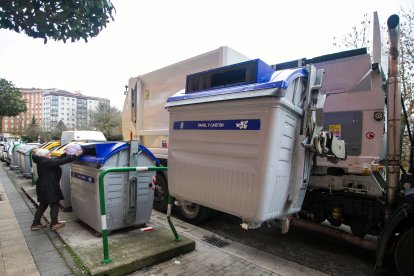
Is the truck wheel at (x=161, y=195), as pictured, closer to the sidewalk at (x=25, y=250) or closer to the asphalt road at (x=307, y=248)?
the asphalt road at (x=307, y=248)

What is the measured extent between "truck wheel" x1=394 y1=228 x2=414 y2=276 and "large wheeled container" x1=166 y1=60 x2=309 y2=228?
1066 millimetres

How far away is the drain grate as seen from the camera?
13.1 ft

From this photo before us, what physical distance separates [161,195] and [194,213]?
102cm

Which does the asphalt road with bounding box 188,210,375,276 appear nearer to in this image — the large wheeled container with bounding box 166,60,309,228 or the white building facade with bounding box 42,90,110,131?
the large wheeled container with bounding box 166,60,309,228

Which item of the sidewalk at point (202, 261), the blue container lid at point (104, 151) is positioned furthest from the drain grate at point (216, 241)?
the blue container lid at point (104, 151)

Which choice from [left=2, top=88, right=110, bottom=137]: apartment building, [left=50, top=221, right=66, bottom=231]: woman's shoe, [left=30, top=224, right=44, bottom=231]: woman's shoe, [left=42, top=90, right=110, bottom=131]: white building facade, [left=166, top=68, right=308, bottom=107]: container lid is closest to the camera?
[left=166, top=68, right=308, bottom=107]: container lid

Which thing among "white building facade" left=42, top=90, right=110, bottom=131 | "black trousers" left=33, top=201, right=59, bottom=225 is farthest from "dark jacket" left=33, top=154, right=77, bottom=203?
"white building facade" left=42, top=90, right=110, bottom=131

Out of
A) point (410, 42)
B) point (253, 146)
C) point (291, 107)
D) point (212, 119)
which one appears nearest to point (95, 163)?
point (212, 119)

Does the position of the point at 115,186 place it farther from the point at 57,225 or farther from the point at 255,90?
the point at 255,90

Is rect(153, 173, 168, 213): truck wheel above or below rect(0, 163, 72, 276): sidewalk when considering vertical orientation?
above

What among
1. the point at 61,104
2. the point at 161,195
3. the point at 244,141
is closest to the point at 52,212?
the point at 161,195

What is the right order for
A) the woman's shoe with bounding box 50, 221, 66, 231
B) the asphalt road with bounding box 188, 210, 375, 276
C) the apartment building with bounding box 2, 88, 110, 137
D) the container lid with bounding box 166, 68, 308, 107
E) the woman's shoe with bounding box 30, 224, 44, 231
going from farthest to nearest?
the apartment building with bounding box 2, 88, 110, 137 → the woman's shoe with bounding box 30, 224, 44, 231 → the woman's shoe with bounding box 50, 221, 66, 231 → the asphalt road with bounding box 188, 210, 375, 276 → the container lid with bounding box 166, 68, 308, 107

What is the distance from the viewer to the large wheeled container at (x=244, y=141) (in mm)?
2172

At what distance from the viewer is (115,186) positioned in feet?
12.7
